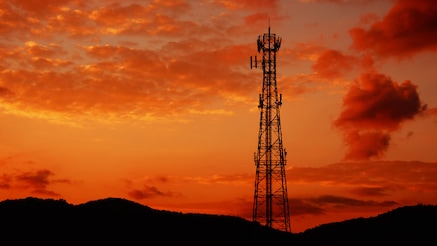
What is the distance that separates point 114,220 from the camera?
67.8 meters

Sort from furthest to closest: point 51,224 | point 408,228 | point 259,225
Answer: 1. point 259,225
2. point 51,224
3. point 408,228

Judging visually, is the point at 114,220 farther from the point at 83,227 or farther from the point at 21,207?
the point at 21,207

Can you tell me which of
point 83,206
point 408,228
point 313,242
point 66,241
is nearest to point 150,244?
point 66,241

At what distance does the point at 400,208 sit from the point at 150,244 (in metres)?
29.0

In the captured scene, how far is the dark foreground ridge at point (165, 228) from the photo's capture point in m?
60.7

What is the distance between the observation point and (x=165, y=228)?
67.9m

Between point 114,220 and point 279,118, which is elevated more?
point 279,118

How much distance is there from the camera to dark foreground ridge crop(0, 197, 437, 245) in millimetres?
60656

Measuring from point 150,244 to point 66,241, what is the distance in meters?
8.99

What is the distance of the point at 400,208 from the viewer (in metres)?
66.2

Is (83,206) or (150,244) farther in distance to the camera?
(83,206)

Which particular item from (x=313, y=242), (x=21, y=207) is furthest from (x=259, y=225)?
(x=21, y=207)

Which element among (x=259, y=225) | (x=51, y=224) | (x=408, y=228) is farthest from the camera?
(x=259, y=225)

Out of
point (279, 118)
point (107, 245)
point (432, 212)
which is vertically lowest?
point (107, 245)
